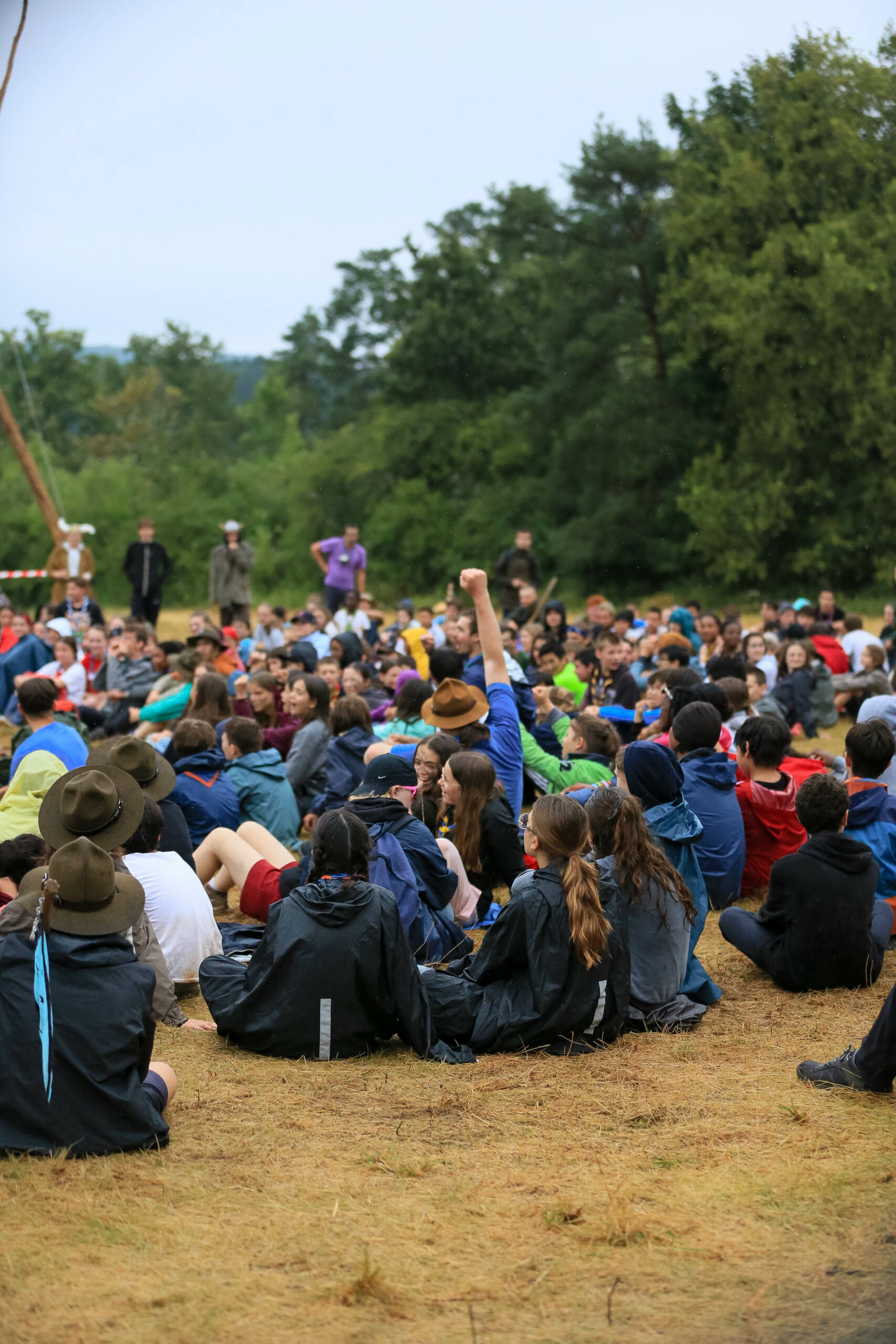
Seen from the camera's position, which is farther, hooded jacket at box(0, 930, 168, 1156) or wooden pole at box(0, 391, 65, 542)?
wooden pole at box(0, 391, 65, 542)

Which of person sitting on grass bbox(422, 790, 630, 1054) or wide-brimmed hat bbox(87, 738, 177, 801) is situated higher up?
wide-brimmed hat bbox(87, 738, 177, 801)

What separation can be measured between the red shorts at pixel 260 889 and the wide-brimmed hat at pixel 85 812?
1.91 meters

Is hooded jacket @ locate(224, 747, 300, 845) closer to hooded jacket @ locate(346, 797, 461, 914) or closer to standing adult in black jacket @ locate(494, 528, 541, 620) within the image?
hooded jacket @ locate(346, 797, 461, 914)

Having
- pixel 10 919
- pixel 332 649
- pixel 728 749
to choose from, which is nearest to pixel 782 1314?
pixel 10 919

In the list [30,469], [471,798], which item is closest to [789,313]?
[30,469]

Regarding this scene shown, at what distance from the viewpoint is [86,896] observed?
11.7 feet

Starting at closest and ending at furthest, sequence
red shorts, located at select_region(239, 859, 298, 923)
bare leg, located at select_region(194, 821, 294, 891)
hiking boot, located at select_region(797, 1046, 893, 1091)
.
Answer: hiking boot, located at select_region(797, 1046, 893, 1091) < red shorts, located at select_region(239, 859, 298, 923) < bare leg, located at select_region(194, 821, 294, 891)

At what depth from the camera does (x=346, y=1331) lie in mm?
2822

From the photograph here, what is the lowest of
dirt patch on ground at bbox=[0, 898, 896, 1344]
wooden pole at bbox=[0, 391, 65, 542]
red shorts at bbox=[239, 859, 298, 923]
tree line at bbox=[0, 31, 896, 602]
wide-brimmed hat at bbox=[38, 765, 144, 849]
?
dirt patch on ground at bbox=[0, 898, 896, 1344]

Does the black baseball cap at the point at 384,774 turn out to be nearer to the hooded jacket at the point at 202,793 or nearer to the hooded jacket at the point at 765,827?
the hooded jacket at the point at 202,793

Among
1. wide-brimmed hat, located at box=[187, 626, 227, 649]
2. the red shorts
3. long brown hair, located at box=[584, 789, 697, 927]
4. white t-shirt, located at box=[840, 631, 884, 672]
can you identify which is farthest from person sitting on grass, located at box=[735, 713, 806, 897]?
white t-shirt, located at box=[840, 631, 884, 672]

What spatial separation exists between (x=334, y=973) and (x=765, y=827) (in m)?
2.98

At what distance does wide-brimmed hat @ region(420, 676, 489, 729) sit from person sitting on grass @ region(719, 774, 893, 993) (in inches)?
78.5

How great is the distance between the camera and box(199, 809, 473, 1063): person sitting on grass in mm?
4293
